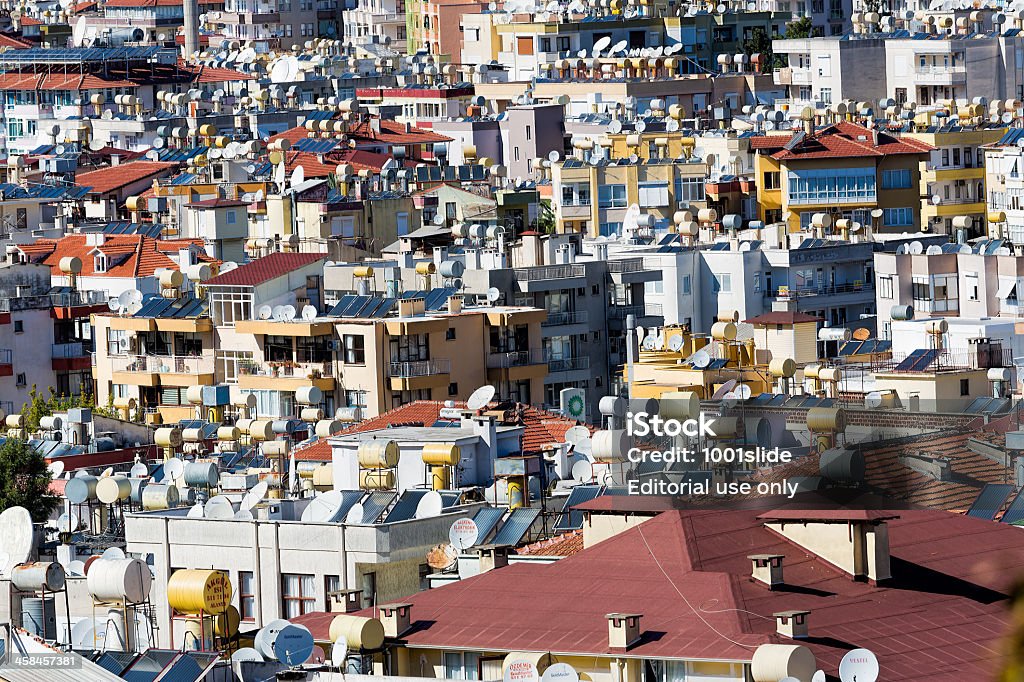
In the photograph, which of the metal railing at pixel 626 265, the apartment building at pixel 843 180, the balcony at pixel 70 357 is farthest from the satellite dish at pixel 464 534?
the apartment building at pixel 843 180

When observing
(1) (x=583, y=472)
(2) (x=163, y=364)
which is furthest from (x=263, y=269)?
(1) (x=583, y=472)

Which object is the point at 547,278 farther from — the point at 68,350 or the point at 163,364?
the point at 68,350

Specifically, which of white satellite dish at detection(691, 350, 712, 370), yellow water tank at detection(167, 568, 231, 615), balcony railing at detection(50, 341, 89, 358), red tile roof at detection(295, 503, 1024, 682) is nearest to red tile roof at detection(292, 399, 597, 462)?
white satellite dish at detection(691, 350, 712, 370)

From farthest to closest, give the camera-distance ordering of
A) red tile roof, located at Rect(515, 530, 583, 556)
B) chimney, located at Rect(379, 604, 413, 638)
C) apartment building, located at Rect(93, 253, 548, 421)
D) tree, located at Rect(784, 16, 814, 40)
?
tree, located at Rect(784, 16, 814, 40) < apartment building, located at Rect(93, 253, 548, 421) < red tile roof, located at Rect(515, 530, 583, 556) < chimney, located at Rect(379, 604, 413, 638)

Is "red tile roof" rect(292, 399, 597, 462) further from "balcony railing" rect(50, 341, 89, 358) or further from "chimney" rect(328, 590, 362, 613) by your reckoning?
"balcony railing" rect(50, 341, 89, 358)

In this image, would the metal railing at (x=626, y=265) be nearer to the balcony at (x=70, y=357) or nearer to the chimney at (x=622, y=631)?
the balcony at (x=70, y=357)

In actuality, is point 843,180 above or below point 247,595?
below
